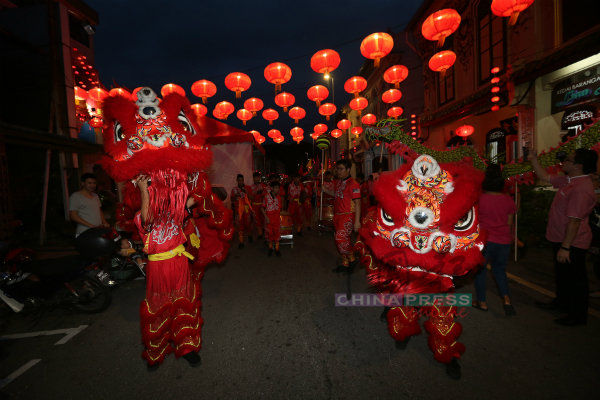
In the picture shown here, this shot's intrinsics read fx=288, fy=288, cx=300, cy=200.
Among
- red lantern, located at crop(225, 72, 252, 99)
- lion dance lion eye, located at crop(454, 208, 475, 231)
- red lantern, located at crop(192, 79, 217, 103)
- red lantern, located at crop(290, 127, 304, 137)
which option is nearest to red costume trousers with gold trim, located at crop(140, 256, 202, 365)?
lion dance lion eye, located at crop(454, 208, 475, 231)

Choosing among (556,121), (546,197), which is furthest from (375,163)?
(546,197)

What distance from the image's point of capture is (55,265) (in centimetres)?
370

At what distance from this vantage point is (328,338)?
301 cm

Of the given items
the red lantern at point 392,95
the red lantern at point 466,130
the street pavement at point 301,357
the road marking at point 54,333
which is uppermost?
the red lantern at point 392,95

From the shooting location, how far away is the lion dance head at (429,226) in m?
2.15

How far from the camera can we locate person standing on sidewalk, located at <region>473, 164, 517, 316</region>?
3.15 m

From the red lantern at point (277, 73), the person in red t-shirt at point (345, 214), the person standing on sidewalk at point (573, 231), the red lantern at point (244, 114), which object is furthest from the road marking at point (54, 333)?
the red lantern at point (244, 114)

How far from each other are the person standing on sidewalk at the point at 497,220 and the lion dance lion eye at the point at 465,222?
1175 millimetres

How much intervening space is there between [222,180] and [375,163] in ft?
59.7

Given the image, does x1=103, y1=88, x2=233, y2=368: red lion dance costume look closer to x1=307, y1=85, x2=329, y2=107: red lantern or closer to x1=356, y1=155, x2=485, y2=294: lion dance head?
x1=356, y1=155, x2=485, y2=294: lion dance head

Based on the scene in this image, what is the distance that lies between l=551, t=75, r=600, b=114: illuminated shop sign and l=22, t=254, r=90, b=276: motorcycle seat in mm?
10870

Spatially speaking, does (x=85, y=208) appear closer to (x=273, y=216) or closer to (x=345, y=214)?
(x=273, y=216)

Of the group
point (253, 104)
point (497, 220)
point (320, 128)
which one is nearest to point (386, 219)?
point (497, 220)

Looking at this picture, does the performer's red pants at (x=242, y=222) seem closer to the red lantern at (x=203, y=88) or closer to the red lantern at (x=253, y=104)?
the red lantern at (x=203, y=88)
